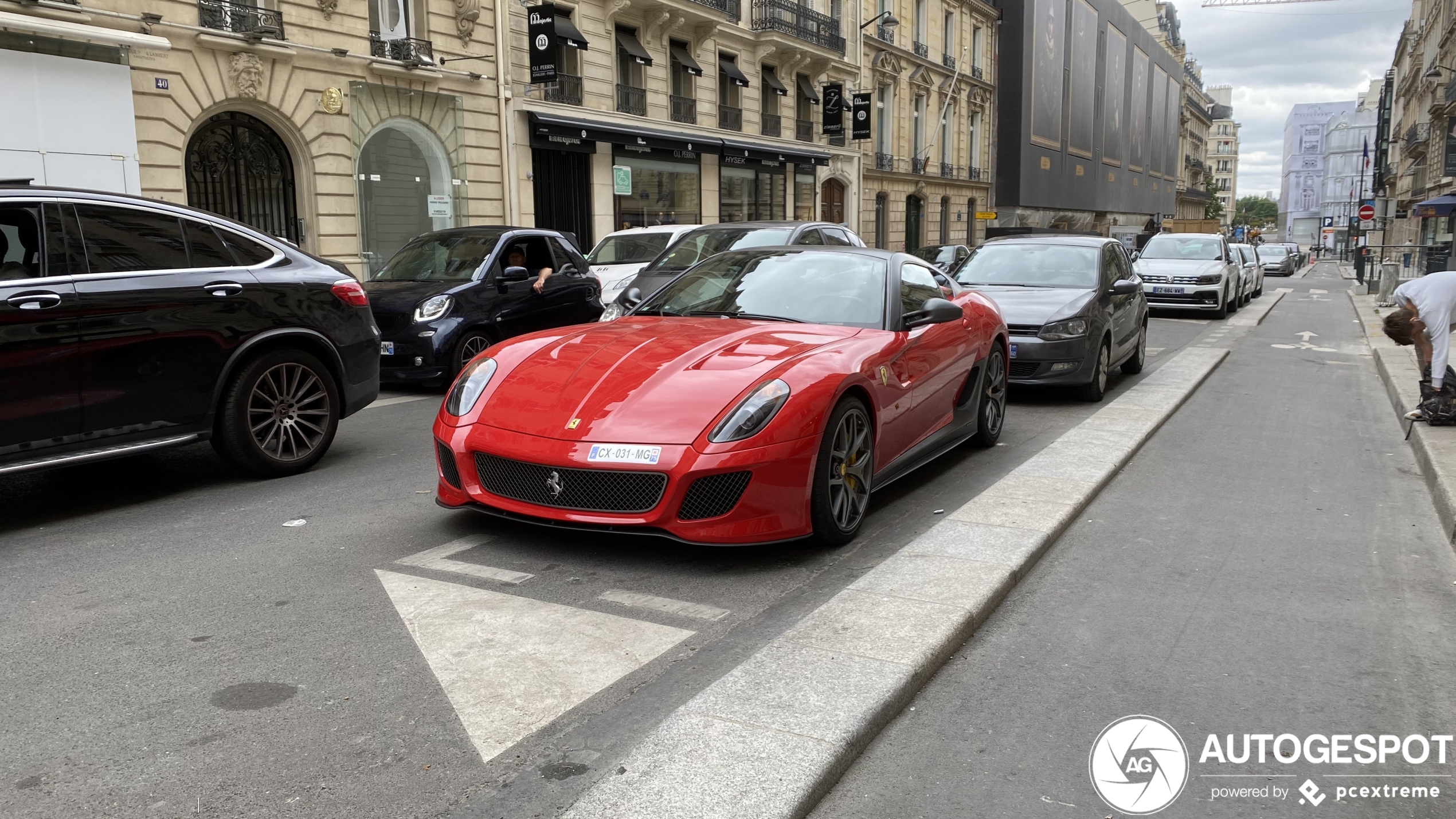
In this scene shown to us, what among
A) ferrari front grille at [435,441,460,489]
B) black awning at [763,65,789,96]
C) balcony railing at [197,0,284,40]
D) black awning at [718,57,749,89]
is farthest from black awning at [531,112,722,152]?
ferrari front grille at [435,441,460,489]

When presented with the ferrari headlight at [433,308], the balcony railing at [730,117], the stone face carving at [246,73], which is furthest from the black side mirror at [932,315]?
the balcony railing at [730,117]

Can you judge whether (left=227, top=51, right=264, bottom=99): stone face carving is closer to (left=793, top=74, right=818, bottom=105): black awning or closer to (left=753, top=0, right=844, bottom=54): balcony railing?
(left=753, top=0, right=844, bottom=54): balcony railing

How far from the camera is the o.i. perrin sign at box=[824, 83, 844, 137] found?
34500mm

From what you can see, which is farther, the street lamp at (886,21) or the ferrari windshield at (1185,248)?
the street lamp at (886,21)

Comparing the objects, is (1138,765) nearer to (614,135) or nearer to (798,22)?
(614,135)

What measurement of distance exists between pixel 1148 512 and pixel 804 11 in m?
29.4

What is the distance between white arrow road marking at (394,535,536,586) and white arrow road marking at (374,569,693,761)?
0.16 m

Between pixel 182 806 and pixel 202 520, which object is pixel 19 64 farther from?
pixel 182 806

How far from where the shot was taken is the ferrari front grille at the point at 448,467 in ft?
15.8

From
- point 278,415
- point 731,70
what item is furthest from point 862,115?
point 278,415

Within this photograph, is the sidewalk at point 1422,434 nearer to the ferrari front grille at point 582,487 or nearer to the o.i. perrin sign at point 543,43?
the ferrari front grille at point 582,487

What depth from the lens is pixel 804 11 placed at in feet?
106

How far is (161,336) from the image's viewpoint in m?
5.54

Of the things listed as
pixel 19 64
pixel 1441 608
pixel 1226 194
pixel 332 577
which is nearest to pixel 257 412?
pixel 332 577
